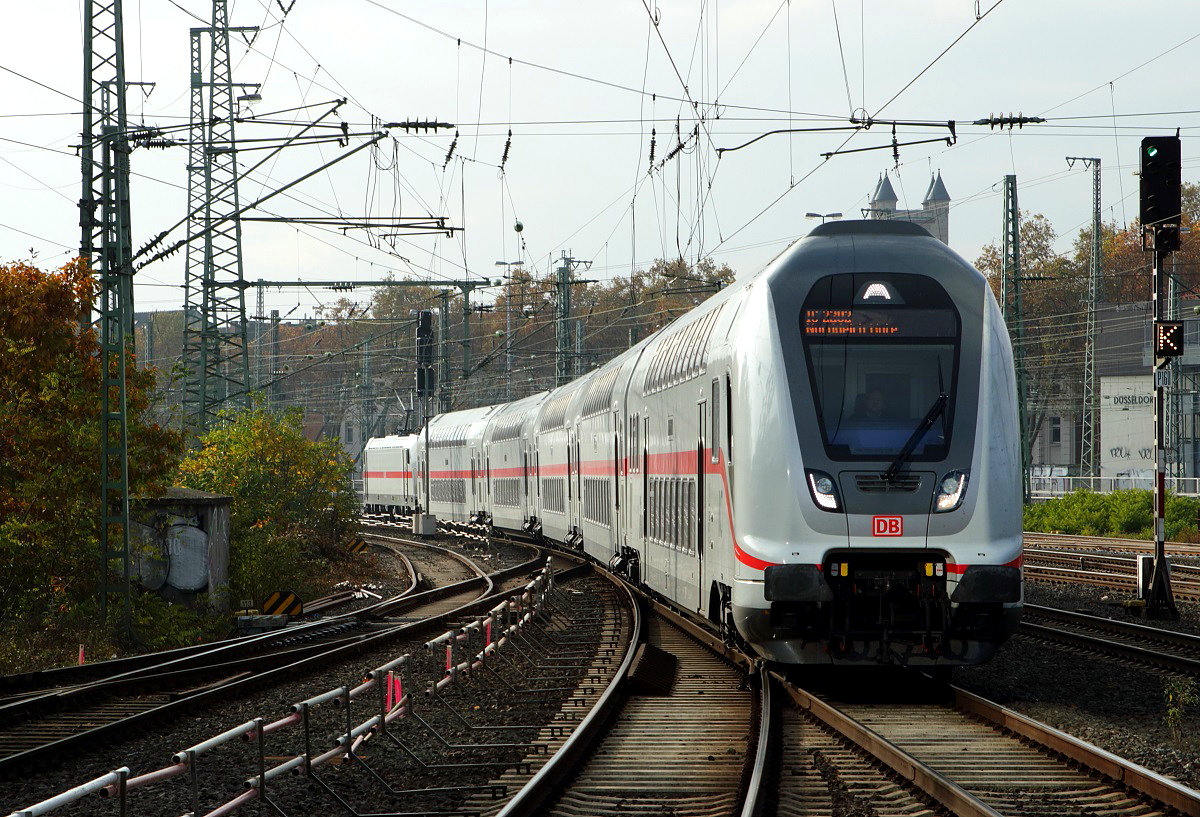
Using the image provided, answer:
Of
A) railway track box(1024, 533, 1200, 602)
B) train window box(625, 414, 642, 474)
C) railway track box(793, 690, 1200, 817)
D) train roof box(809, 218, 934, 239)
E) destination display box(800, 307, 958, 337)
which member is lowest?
railway track box(1024, 533, 1200, 602)

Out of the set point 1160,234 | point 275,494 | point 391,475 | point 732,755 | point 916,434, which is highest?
point 1160,234

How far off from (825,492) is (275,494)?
24.3 meters

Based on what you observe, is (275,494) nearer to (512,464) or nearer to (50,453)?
(512,464)

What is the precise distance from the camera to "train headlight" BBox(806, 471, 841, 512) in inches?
458

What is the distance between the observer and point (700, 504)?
14.7 meters

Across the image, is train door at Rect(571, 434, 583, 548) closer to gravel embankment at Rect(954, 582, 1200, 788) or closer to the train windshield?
gravel embankment at Rect(954, 582, 1200, 788)

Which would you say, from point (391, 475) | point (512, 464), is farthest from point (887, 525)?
point (391, 475)

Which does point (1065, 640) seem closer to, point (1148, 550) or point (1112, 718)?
point (1112, 718)

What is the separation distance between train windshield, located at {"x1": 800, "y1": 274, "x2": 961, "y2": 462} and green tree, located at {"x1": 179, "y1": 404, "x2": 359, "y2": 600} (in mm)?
16597

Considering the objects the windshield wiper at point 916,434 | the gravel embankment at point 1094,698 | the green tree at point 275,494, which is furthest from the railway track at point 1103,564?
the green tree at point 275,494

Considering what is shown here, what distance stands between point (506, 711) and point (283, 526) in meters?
23.2

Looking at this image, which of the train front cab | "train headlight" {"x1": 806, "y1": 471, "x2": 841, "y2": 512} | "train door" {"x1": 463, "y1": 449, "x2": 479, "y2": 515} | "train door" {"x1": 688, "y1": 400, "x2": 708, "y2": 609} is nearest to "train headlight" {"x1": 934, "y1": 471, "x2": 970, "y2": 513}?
the train front cab

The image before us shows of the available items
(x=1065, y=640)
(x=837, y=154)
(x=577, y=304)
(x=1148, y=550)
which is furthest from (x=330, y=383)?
(x=1065, y=640)

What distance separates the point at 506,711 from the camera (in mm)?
12289
